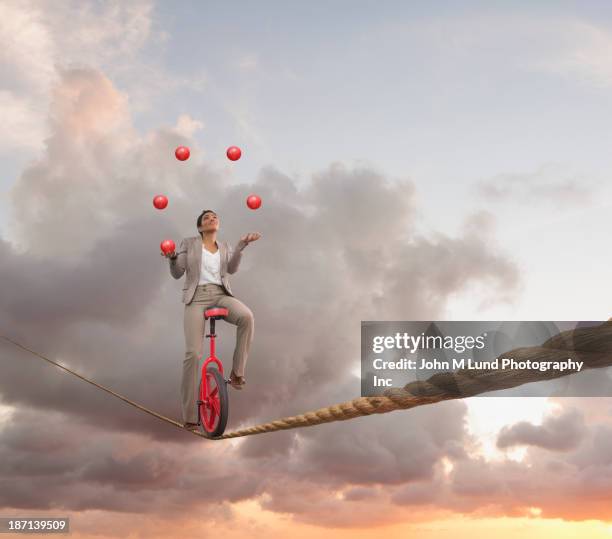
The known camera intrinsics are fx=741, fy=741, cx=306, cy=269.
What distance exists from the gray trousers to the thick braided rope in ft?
10.0

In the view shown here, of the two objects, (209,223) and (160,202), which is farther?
(209,223)

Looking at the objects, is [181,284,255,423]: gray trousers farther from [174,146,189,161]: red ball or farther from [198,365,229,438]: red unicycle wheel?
[174,146,189,161]: red ball

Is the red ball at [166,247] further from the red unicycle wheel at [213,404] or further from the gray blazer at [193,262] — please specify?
the red unicycle wheel at [213,404]

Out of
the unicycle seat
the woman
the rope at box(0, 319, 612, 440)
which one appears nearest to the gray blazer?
the woman

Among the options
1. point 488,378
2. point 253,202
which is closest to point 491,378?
point 488,378

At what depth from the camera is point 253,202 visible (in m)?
7.59

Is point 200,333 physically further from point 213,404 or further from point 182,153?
point 182,153

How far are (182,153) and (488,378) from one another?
207 inches

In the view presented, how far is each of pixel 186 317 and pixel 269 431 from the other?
Answer: 1.95 m

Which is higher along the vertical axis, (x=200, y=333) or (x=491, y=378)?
(x=200, y=333)

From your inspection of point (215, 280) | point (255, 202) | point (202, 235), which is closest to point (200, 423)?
point (215, 280)

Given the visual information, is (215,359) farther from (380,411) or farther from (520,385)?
(520,385)

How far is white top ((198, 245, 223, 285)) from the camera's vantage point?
842cm

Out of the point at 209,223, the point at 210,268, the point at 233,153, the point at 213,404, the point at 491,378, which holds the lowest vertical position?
the point at 491,378
